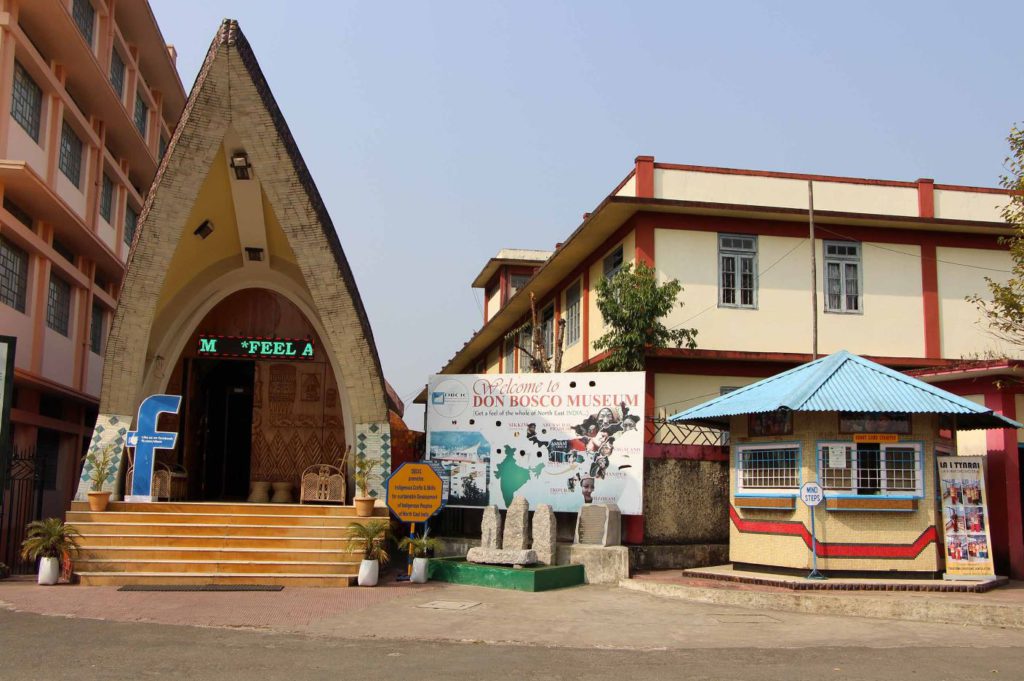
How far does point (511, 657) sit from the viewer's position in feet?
28.2

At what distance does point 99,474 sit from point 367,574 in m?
4.59

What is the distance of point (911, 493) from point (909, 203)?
31.9ft

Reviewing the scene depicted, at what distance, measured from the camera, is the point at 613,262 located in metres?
21.1

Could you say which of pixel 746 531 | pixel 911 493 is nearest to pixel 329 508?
pixel 746 531

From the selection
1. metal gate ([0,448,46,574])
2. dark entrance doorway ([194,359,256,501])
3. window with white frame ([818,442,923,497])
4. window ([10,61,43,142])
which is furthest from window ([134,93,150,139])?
window with white frame ([818,442,923,497])

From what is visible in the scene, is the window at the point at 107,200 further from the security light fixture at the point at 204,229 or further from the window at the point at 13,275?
the security light fixture at the point at 204,229

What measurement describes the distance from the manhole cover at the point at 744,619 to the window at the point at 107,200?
20540 millimetres

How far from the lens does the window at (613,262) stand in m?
20.6

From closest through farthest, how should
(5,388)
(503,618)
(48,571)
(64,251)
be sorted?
(503,618) < (48,571) < (5,388) < (64,251)

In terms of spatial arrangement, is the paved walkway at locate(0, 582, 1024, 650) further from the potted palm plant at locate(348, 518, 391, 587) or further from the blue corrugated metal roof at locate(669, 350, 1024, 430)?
the blue corrugated metal roof at locate(669, 350, 1024, 430)

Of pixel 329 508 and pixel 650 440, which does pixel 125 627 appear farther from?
pixel 650 440

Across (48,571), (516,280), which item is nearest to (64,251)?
(48,571)

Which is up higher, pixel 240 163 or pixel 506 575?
pixel 240 163

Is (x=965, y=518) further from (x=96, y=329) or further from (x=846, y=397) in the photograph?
(x=96, y=329)
